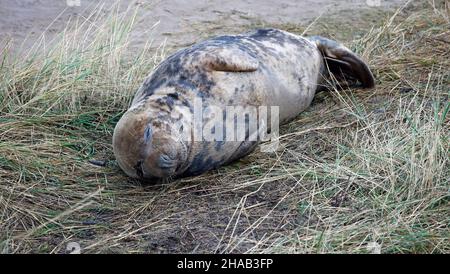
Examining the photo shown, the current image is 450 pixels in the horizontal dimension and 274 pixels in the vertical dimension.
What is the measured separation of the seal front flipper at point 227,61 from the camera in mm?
4301

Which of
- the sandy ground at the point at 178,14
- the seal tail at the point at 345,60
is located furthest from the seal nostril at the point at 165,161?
the sandy ground at the point at 178,14

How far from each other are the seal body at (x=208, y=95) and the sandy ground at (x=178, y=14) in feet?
4.54

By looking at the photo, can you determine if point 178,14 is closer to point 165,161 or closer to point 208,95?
point 208,95

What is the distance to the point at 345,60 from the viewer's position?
516 centimetres

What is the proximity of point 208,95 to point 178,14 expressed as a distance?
8.17ft

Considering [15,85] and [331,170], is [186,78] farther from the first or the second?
[15,85]

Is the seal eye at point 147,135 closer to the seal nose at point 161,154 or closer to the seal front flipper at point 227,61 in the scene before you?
the seal nose at point 161,154

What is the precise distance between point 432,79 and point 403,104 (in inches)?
17.1

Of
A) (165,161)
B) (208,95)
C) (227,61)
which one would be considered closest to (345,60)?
(227,61)

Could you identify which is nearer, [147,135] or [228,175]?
[147,135]

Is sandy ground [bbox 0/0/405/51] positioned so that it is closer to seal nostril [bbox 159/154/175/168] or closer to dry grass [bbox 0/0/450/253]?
dry grass [bbox 0/0/450/253]

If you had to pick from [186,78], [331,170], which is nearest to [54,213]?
[186,78]

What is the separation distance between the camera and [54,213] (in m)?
3.77

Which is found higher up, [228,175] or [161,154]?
[161,154]
